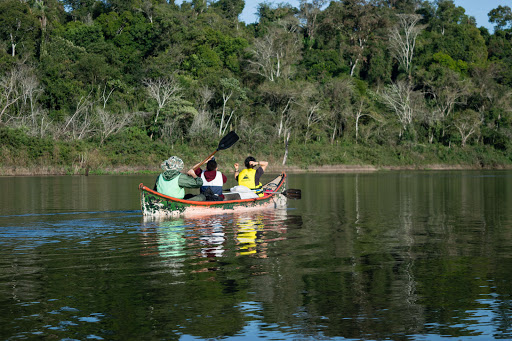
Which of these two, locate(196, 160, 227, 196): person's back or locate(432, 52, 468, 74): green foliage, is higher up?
locate(432, 52, 468, 74): green foliage

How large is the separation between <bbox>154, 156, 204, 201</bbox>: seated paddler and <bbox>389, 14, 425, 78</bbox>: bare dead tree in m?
62.2

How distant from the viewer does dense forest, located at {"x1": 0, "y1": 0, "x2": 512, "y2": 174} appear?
54.1 meters

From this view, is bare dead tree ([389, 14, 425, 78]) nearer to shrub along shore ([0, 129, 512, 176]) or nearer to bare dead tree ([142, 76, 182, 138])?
shrub along shore ([0, 129, 512, 176])

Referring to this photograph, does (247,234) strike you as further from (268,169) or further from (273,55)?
(273,55)

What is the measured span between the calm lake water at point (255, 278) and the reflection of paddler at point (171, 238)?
2 centimetres

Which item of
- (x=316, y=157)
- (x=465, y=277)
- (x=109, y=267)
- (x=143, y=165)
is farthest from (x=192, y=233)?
(x=316, y=157)

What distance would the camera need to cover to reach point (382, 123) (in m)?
64.4

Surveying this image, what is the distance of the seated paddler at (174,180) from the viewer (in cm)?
1555

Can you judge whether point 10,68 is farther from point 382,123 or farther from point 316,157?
point 382,123

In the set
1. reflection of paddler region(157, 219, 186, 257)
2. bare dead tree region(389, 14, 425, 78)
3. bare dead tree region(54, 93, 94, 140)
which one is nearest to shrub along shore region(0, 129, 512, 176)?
bare dead tree region(54, 93, 94, 140)

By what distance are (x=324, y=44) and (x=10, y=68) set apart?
38977mm

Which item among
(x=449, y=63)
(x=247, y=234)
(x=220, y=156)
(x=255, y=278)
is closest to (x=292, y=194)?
(x=247, y=234)

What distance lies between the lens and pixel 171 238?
40.9 ft

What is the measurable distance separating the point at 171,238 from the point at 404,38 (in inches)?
2748
